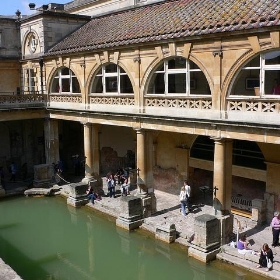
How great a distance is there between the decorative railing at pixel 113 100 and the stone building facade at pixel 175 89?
49mm

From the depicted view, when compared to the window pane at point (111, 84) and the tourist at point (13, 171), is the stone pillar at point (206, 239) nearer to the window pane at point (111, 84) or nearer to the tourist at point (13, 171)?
the window pane at point (111, 84)

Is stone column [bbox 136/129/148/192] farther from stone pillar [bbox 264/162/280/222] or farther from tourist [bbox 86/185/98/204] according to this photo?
stone pillar [bbox 264/162/280/222]

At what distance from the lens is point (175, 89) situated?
21453 mm

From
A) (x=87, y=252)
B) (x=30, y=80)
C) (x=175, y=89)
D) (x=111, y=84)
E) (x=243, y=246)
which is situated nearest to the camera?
(x=243, y=246)

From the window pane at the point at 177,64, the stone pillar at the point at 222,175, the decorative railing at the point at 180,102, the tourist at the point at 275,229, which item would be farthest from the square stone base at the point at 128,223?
the window pane at the point at 177,64

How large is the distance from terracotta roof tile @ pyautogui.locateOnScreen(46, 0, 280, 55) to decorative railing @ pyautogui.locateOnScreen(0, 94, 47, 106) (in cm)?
280

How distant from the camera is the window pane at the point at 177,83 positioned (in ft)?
68.1

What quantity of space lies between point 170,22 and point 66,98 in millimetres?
8387

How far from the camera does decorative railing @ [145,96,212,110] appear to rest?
14881 millimetres

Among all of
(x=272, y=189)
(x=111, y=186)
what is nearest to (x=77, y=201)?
(x=111, y=186)

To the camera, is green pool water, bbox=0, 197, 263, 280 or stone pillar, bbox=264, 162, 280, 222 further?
stone pillar, bbox=264, 162, 280, 222

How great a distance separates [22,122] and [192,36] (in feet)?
50.9

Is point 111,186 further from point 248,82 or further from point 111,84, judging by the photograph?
point 248,82

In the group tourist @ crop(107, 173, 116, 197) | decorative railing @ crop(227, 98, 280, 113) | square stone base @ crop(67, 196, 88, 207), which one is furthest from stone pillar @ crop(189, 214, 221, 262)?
square stone base @ crop(67, 196, 88, 207)
